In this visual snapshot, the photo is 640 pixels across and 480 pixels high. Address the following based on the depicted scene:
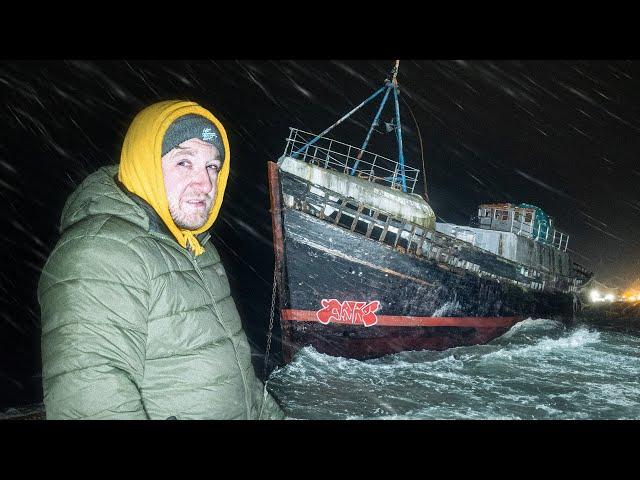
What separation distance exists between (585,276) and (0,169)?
131 ft

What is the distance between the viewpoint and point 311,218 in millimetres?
10477

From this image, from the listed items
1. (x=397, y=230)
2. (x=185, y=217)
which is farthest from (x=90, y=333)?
(x=397, y=230)

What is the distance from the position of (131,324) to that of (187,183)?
81 cm

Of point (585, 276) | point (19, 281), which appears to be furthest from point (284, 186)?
point (585, 276)

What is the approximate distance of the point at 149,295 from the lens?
1.66 m

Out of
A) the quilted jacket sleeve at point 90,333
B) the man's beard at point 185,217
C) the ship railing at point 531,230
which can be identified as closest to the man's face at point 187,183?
the man's beard at point 185,217

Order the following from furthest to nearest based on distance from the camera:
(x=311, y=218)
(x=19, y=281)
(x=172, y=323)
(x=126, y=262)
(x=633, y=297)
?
(x=633, y=297) < (x=19, y=281) < (x=311, y=218) < (x=172, y=323) < (x=126, y=262)

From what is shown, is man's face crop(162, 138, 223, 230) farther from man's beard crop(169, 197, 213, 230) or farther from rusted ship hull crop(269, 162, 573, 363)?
rusted ship hull crop(269, 162, 573, 363)

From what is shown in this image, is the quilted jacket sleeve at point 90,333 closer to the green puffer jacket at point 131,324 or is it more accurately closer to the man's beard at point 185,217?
the green puffer jacket at point 131,324

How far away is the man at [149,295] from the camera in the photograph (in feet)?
4.63

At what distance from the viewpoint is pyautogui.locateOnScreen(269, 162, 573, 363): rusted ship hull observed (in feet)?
34.3

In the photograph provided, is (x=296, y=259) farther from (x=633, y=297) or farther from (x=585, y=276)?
(x=633, y=297)

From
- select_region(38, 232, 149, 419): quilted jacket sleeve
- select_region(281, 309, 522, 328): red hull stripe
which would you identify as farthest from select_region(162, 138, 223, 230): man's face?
select_region(281, 309, 522, 328): red hull stripe
